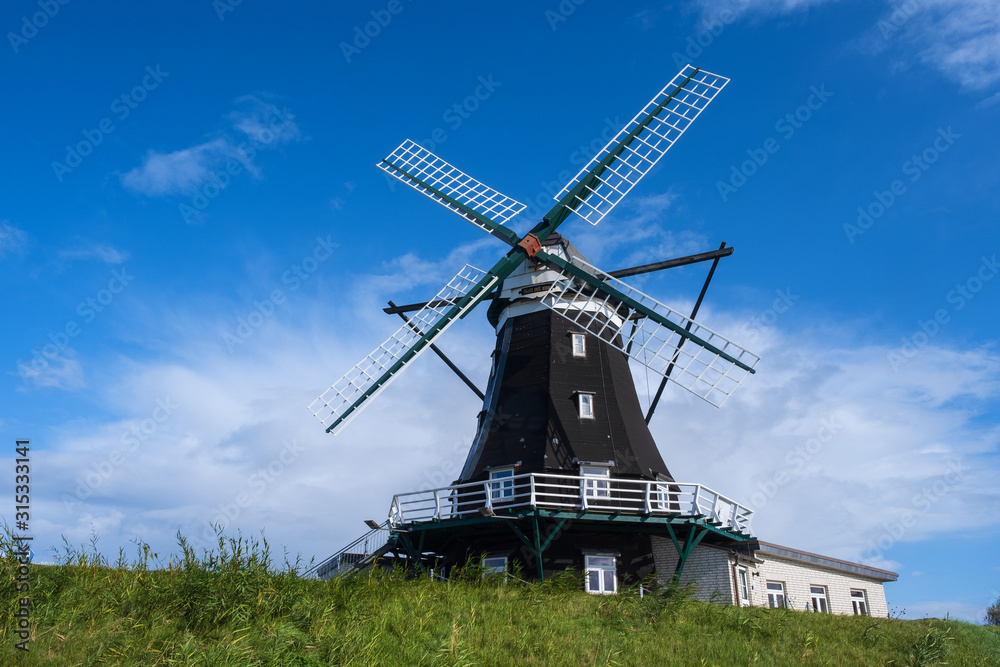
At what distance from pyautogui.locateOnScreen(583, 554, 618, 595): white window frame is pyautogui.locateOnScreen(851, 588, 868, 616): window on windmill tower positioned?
9.09m

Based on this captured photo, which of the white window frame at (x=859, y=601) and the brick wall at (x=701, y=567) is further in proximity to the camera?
the white window frame at (x=859, y=601)

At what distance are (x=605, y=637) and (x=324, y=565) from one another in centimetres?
1208

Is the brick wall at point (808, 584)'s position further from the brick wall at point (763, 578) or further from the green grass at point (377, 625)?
the green grass at point (377, 625)

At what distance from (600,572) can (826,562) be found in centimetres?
810

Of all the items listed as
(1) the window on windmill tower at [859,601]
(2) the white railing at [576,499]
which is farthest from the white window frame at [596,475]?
(1) the window on windmill tower at [859,601]

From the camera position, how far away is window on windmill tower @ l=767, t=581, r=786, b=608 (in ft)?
66.2

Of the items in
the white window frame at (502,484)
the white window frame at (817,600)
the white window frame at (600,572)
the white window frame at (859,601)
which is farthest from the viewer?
the white window frame at (859,601)

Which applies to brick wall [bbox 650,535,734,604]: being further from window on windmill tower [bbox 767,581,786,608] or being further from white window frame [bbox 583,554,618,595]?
window on windmill tower [bbox 767,581,786,608]

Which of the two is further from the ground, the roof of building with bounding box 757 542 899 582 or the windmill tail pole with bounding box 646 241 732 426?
the windmill tail pole with bounding box 646 241 732 426

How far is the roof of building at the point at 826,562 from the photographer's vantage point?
66.8 feet

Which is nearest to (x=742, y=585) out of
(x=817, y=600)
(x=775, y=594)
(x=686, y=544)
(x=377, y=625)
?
(x=775, y=594)

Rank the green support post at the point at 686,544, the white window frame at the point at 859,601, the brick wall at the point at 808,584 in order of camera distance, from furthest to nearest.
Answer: the white window frame at the point at 859,601 → the brick wall at the point at 808,584 → the green support post at the point at 686,544

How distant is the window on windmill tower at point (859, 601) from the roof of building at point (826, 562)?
562mm

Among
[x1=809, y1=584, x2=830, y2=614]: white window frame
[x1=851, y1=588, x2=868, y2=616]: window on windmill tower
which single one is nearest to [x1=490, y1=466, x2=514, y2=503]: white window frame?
[x1=809, y1=584, x2=830, y2=614]: white window frame
